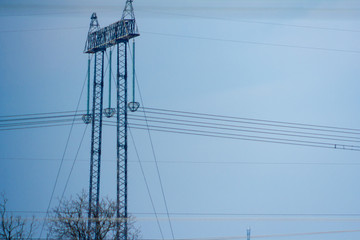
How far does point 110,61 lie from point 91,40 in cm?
130

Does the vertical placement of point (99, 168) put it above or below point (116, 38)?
below

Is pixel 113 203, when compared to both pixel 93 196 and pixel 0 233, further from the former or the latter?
pixel 0 233

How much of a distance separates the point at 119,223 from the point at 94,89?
628 cm

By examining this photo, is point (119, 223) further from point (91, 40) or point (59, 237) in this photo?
point (91, 40)

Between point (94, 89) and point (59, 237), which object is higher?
point (94, 89)

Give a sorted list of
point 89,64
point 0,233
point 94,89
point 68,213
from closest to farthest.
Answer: point 0,233
point 68,213
point 94,89
point 89,64

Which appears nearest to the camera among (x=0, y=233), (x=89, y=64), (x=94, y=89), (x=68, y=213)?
(x=0, y=233)

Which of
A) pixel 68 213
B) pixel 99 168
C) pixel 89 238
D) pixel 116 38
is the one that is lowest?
pixel 89 238

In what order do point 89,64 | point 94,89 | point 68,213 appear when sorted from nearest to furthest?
point 68,213 → point 94,89 → point 89,64

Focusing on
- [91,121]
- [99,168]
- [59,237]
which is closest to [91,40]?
[91,121]

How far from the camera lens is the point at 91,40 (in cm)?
2241

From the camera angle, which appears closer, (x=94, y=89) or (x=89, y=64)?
(x=94, y=89)

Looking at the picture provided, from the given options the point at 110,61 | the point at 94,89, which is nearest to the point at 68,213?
the point at 94,89

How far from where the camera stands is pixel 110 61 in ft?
74.1
